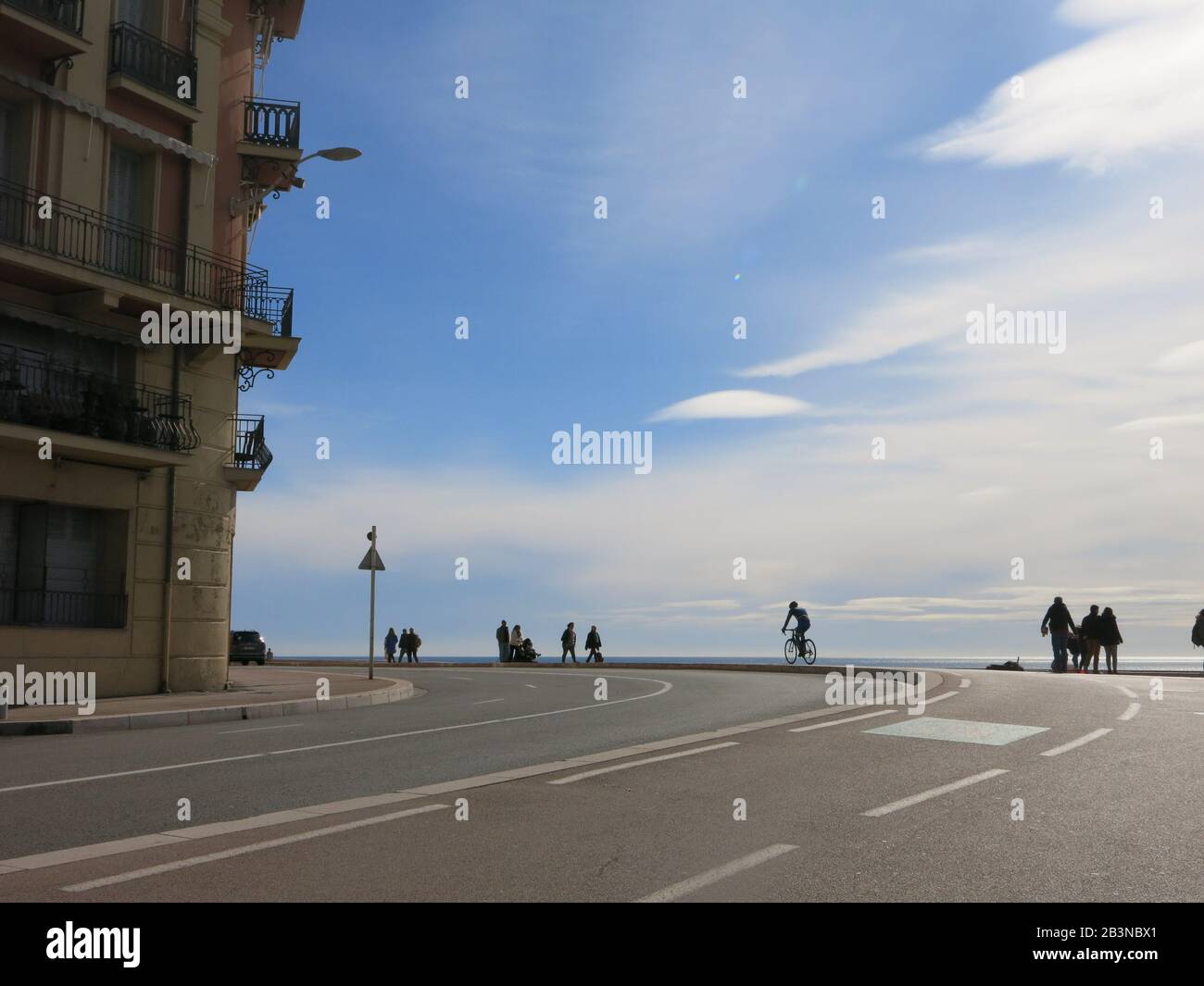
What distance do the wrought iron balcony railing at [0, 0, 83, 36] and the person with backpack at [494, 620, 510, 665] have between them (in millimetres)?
28705

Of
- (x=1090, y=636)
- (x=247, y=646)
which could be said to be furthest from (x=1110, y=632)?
(x=247, y=646)

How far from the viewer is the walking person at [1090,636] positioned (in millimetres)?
27203

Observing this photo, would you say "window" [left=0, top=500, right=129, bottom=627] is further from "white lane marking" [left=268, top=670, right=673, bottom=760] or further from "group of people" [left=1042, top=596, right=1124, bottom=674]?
"group of people" [left=1042, top=596, right=1124, bottom=674]

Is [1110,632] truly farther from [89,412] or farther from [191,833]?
[191,833]

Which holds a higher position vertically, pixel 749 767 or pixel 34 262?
pixel 34 262

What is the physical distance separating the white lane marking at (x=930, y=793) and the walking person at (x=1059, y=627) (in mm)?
20346

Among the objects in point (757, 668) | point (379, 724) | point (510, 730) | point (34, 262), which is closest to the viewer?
point (510, 730)

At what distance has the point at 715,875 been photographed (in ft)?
19.0

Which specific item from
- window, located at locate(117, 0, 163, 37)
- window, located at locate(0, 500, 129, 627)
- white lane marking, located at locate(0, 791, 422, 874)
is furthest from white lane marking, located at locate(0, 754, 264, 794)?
window, located at locate(117, 0, 163, 37)

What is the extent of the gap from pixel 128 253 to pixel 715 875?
62.0ft
